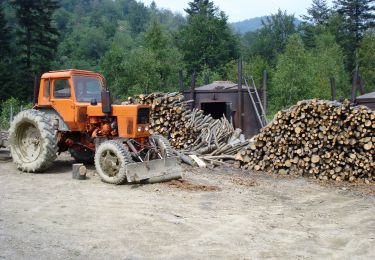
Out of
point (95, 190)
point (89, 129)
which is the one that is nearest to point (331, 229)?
point (95, 190)

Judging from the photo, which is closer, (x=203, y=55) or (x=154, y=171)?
(x=154, y=171)

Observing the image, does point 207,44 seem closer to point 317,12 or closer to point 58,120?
point 317,12

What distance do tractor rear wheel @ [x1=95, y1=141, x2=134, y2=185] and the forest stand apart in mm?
16364

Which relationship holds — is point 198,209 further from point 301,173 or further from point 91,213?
point 301,173

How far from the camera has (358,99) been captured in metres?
12.0

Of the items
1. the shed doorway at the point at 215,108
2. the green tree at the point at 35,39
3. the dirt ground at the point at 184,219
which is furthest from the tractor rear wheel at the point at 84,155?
the green tree at the point at 35,39

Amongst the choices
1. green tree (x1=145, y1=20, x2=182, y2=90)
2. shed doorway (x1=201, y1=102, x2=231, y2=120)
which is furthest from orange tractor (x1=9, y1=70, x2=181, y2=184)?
green tree (x1=145, y1=20, x2=182, y2=90)

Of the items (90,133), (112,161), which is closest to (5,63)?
(90,133)

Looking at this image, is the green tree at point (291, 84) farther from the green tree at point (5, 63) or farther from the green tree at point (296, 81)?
the green tree at point (5, 63)

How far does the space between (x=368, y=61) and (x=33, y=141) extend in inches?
1383

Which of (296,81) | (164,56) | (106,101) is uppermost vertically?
(164,56)

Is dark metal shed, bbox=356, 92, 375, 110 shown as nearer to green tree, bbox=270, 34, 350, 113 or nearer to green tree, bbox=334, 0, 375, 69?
green tree, bbox=270, 34, 350, 113

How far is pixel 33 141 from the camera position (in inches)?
394

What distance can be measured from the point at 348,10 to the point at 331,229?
5100 cm
